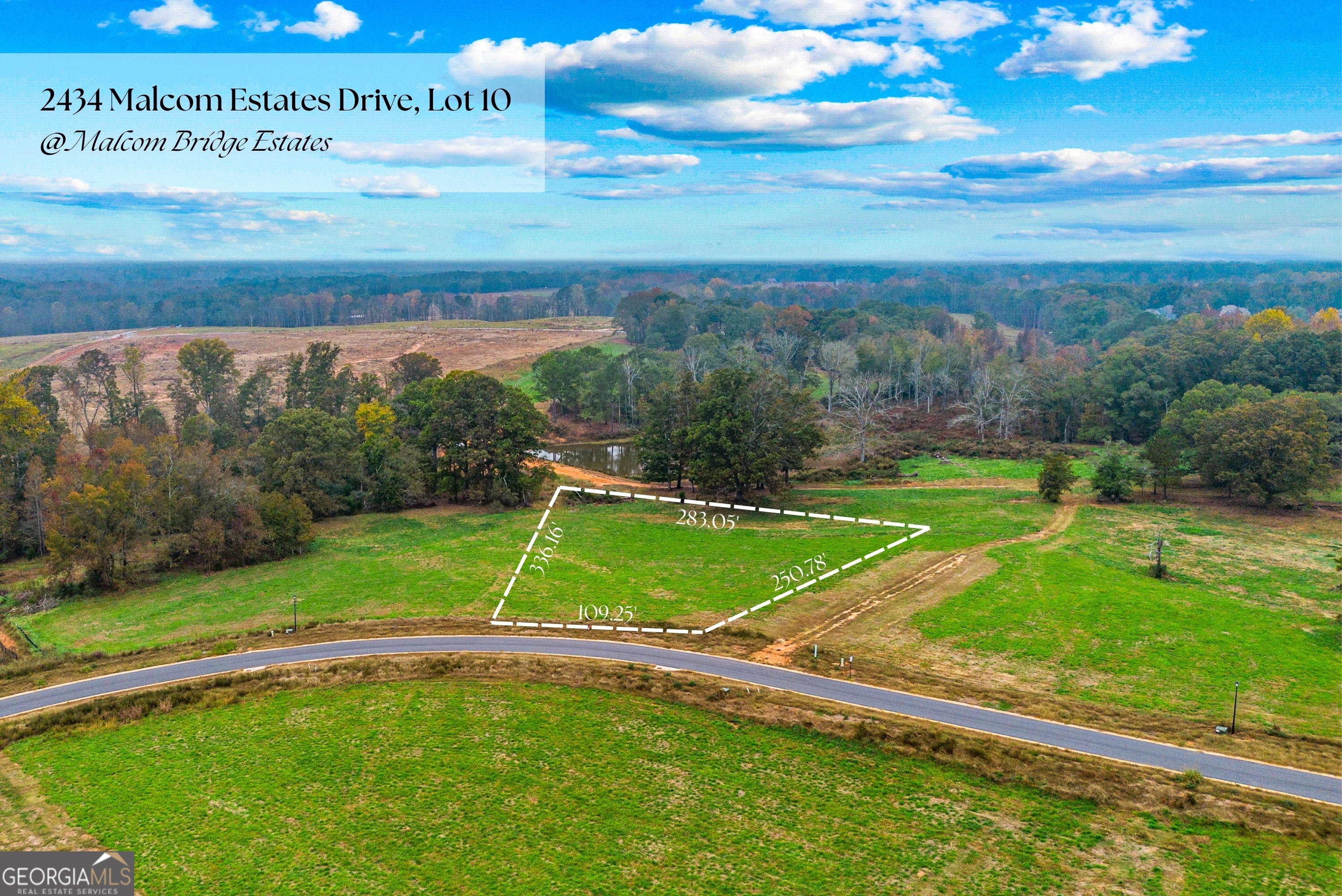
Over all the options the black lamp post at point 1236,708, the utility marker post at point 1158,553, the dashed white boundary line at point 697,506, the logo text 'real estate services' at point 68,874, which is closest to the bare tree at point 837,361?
the dashed white boundary line at point 697,506

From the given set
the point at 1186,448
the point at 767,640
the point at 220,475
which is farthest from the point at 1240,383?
the point at 220,475

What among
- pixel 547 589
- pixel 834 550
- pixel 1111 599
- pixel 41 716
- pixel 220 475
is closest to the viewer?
pixel 41 716

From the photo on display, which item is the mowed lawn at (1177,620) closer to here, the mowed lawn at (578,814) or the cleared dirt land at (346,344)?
the mowed lawn at (578,814)

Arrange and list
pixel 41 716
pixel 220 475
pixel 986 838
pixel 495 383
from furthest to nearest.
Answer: pixel 495 383
pixel 220 475
pixel 41 716
pixel 986 838

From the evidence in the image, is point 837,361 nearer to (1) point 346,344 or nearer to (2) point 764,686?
(2) point 764,686

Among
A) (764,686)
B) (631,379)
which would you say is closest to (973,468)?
(631,379)

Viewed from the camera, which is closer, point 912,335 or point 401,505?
point 401,505

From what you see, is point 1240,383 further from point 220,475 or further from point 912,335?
point 220,475

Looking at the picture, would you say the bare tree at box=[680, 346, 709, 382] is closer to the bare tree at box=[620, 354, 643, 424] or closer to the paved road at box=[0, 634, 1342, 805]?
the bare tree at box=[620, 354, 643, 424]
